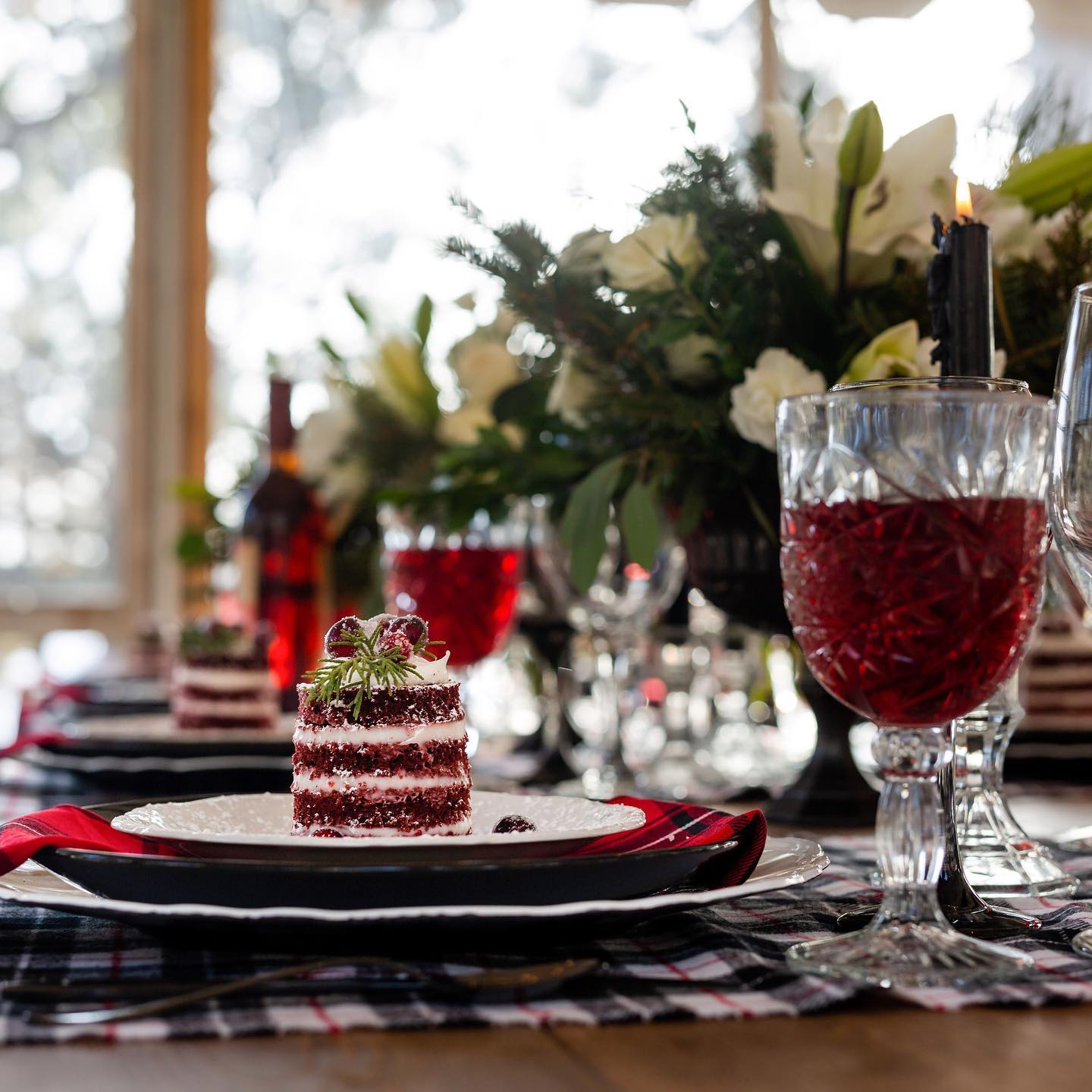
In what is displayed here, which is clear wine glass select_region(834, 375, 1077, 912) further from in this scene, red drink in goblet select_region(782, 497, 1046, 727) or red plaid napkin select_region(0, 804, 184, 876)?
red plaid napkin select_region(0, 804, 184, 876)

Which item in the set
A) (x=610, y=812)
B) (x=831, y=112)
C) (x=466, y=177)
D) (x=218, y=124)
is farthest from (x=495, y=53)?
(x=610, y=812)

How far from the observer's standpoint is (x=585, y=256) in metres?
1.49

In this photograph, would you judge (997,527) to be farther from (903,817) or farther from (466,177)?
(466,177)

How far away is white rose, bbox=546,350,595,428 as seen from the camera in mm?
1528

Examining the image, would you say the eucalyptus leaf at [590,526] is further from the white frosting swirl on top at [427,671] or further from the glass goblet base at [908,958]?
the glass goblet base at [908,958]

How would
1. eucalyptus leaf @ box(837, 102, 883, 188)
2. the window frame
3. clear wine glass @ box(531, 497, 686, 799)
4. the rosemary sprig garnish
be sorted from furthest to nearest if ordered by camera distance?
1. the window frame
2. clear wine glass @ box(531, 497, 686, 799)
3. eucalyptus leaf @ box(837, 102, 883, 188)
4. the rosemary sprig garnish

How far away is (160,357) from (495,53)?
1.85m

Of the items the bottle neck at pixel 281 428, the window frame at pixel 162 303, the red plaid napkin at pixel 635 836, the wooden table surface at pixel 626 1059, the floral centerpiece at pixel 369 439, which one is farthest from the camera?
the window frame at pixel 162 303

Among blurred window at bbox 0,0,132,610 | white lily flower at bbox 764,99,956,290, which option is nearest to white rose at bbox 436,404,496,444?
white lily flower at bbox 764,99,956,290

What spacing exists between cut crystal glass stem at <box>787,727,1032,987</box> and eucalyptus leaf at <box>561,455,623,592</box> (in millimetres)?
679

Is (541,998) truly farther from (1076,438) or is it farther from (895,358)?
(895,358)

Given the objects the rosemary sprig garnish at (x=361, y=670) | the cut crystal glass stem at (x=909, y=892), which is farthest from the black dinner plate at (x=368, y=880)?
the rosemary sprig garnish at (x=361, y=670)

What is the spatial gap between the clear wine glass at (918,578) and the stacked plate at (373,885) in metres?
0.08

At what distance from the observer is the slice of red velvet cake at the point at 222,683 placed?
1928mm
